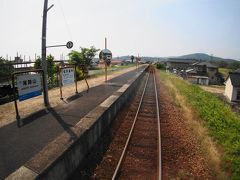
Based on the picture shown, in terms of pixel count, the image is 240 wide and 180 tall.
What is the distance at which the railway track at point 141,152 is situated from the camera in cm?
586

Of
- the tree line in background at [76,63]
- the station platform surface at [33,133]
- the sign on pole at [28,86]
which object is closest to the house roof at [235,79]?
the tree line in background at [76,63]

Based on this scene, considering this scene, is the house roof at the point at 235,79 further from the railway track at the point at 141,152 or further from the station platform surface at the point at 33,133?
the station platform surface at the point at 33,133

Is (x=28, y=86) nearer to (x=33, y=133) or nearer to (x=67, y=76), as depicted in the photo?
(x=33, y=133)

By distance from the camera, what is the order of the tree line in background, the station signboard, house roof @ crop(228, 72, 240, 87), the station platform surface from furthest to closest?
house roof @ crop(228, 72, 240, 87) < the tree line in background < the station signboard < the station platform surface

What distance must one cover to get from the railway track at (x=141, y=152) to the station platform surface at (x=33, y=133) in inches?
76.7

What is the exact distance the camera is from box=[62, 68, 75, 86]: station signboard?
1111 centimetres

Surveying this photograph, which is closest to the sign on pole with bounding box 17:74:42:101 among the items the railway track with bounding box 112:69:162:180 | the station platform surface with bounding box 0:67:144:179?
the station platform surface with bounding box 0:67:144:179

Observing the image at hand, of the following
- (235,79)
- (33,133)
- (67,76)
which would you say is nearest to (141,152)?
(33,133)

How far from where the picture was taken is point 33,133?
6.42 metres

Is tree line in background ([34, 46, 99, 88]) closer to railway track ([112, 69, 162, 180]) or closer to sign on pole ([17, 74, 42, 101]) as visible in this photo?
sign on pole ([17, 74, 42, 101])

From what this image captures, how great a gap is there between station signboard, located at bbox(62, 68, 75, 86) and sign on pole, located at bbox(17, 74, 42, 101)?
2.57 meters

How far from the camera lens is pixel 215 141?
830 cm

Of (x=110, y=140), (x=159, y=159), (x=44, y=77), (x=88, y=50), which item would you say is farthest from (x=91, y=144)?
(x=88, y=50)

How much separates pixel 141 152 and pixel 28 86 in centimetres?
505
